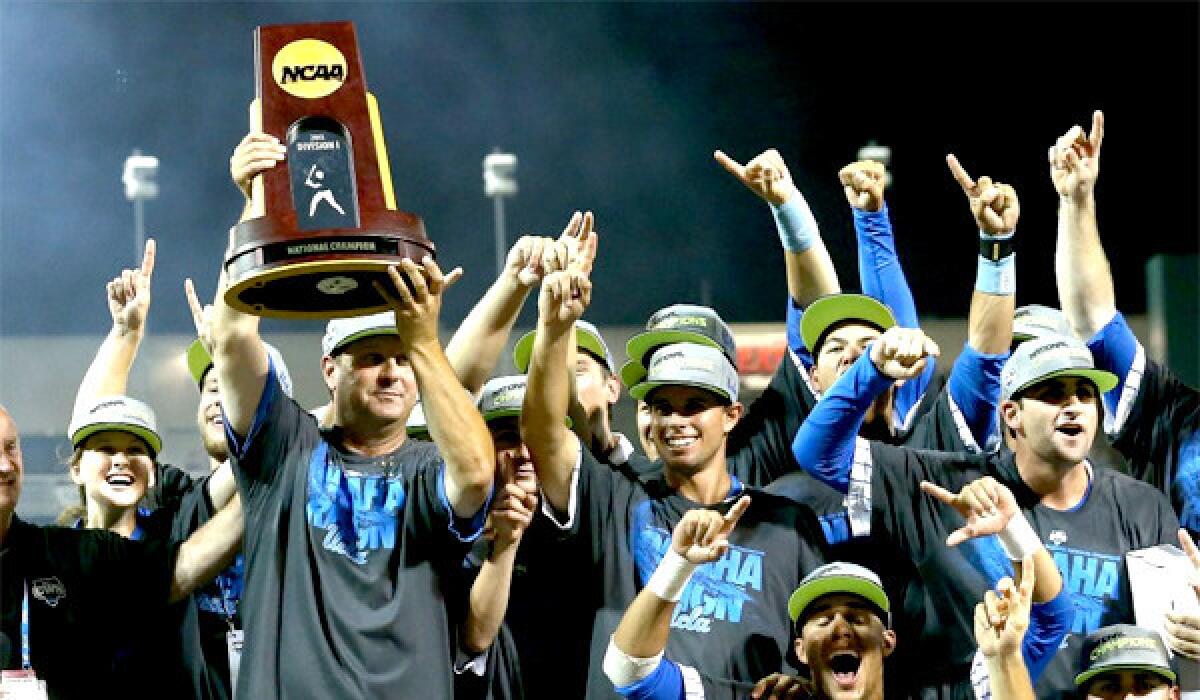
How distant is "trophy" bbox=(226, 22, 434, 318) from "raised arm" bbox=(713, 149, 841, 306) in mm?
1252

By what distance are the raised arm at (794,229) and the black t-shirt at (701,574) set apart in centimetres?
77

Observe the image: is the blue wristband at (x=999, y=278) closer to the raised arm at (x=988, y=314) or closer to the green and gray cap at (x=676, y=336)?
the raised arm at (x=988, y=314)

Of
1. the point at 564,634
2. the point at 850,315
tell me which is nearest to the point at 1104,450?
the point at 850,315

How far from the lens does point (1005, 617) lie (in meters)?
3.64

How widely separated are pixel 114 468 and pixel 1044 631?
2132 mm

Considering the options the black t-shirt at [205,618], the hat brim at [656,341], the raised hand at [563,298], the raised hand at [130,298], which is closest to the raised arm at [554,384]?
the raised hand at [563,298]

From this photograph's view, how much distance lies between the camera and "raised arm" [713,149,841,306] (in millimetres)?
4555

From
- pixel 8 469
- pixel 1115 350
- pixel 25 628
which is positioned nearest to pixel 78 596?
pixel 25 628

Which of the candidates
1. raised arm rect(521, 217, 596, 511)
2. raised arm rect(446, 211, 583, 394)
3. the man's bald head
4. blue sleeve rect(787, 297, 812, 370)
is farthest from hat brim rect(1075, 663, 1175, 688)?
the man's bald head

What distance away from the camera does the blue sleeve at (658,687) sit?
11.9 ft

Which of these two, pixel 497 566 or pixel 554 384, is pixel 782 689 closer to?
pixel 497 566

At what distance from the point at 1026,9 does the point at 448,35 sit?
256 centimetres

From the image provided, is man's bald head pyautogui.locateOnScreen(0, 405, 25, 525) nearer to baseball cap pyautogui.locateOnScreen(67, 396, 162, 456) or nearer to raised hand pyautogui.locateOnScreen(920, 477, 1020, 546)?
baseball cap pyautogui.locateOnScreen(67, 396, 162, 456)

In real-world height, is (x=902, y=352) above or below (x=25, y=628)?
above
